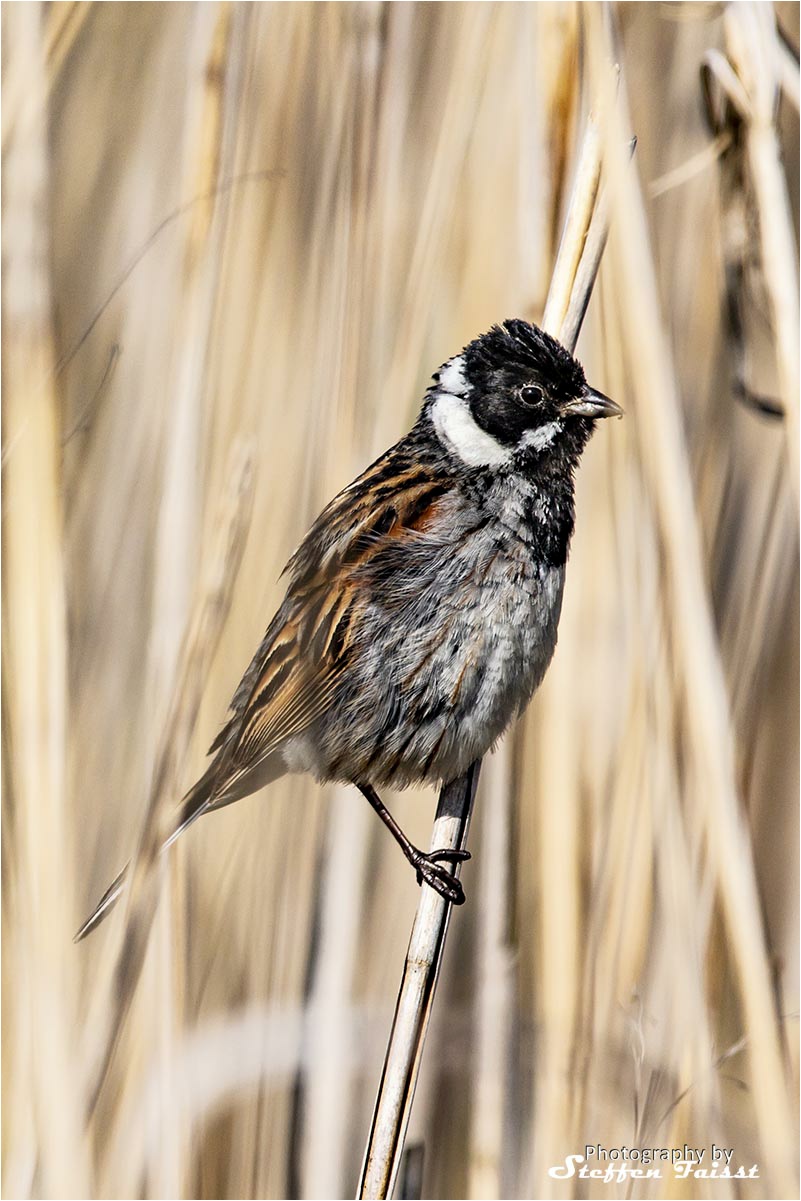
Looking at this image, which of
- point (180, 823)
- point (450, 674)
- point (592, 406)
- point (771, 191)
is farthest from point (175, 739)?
point (771, 191)

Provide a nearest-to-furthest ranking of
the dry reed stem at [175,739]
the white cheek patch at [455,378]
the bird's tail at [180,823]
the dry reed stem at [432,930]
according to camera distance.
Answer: the dry reed stem at [432,930]
the dry reed stem at [175,739]
the bird's tail at [180,823]
the white cheek patch at [455,378]

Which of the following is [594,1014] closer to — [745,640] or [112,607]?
[745,640]

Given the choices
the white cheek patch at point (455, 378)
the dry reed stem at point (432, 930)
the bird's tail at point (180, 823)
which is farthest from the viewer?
the white cheek patch at point (455, 378)

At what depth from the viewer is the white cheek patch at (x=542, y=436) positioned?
1882 mm

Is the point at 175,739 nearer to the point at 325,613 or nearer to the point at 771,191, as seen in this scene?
the point at 325,613

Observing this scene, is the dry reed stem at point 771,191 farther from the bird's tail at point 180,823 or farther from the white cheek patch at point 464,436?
the bird's tail at point 180,823

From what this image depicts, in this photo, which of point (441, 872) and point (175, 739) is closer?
point (175, 739)

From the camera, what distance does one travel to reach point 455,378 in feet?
6.54

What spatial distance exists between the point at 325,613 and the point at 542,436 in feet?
1.66

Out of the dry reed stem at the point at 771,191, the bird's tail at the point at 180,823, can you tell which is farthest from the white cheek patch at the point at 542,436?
the bird's tail at the point at 180,823

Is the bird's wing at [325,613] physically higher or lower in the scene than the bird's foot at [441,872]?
higher

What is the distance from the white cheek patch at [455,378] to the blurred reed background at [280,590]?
4 centimetres

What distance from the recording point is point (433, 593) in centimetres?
186

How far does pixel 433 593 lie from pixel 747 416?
80cm
